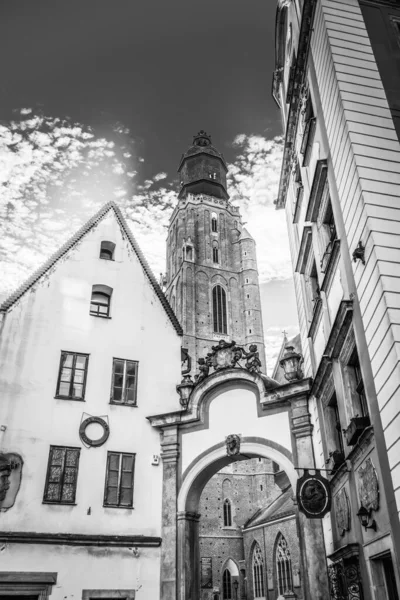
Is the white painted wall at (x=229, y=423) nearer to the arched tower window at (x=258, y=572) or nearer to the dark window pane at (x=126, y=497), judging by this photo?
the dark window pane at (x=126, y=497)

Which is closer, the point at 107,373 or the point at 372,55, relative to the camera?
the point at 372,55

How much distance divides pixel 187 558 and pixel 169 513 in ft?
4.66

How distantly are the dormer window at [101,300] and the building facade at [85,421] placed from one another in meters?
0.04

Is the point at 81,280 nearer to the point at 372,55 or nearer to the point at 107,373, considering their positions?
the point at 107,373

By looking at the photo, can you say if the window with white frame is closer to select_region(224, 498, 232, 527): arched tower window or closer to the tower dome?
select_region(224, 498, 232, 527): arched tower window

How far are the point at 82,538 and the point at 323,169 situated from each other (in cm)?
1235

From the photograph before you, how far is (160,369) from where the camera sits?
19.1 meters

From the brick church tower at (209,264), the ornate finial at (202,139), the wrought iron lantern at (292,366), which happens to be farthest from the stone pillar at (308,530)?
the ornate finial at (202,139)

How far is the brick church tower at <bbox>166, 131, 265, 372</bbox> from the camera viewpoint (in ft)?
218

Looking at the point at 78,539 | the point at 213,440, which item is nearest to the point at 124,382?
the point at 213,440

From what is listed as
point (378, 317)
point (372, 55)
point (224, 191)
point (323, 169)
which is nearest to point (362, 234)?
point (378, 317)

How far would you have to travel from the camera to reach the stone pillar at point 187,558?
15.6 m

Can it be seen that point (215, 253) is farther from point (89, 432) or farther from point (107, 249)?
point (89, 432)

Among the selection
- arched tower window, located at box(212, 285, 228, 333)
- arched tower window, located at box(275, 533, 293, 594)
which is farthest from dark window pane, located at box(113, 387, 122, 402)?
arched tower window, located at box(212, 285, 228, 333)
